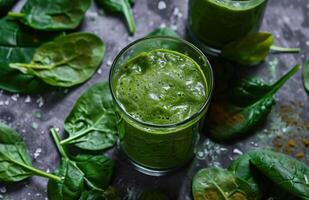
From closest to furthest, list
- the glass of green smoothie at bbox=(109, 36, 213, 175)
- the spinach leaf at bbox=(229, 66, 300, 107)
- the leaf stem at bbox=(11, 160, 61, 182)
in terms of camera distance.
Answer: the glass of green smoothie at bbox=(109, 36, 213, 175) → the leaf stem at bbox=(11, 160, 61, 182) → the spinach leaf at bbox=(229, 66, 300, 107)

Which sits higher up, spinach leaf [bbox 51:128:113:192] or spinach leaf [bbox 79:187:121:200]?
spinach leaf [bbox 51:128:113:192]

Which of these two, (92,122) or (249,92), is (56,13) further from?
(249,92)

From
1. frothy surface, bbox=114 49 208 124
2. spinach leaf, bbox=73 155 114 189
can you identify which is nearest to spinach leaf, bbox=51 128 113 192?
spinach leaf, bbox=73 155 114 189

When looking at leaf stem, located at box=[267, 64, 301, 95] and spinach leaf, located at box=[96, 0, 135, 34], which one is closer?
leaf stem, located at box=[267, 64, 301, 95]

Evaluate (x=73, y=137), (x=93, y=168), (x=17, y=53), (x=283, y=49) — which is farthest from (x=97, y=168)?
(x=283, y=49)

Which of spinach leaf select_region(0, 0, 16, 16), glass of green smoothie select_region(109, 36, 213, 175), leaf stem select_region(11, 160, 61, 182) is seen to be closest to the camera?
glass of green smoothie select_region(109, 36, 213, 175)

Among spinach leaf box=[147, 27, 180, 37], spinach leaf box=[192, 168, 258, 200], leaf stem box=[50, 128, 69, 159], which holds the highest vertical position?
spinach leaf box=[147, 27, 180, 37]

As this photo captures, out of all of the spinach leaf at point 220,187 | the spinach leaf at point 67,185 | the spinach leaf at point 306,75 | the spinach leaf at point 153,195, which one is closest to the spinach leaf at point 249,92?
the spinach leaf at point 306,75

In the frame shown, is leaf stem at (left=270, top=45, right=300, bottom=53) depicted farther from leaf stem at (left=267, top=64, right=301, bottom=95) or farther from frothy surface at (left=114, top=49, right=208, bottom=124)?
frothy surface at (left=114, top=49, right=208, bottom=124)
